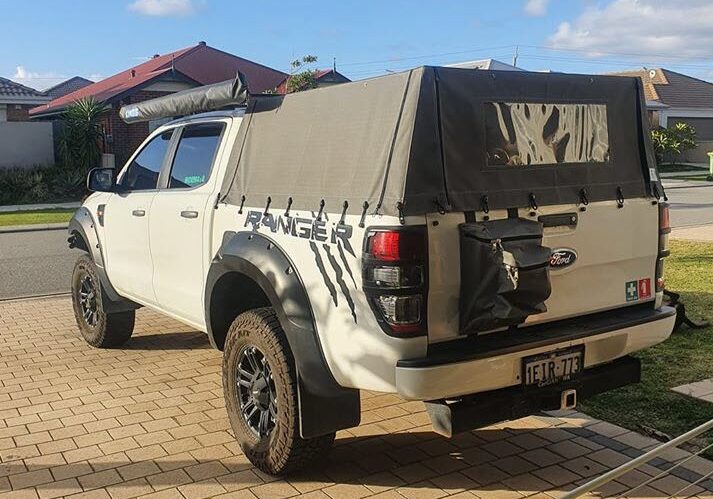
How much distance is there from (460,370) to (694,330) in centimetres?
424

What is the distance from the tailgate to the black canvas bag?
1.4 inches

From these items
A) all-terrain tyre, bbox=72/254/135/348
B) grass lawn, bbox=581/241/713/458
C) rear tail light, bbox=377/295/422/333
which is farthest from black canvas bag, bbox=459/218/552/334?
all-terrain tyre, bbox=72/254/135/348

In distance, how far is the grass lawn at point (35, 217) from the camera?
57.2ft

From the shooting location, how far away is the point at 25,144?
82.2 feet

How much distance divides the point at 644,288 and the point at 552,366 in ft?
2.99

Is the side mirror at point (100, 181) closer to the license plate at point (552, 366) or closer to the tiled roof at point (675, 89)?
the license plate at point (552, 366)

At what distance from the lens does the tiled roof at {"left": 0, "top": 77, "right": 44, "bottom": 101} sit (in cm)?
2983

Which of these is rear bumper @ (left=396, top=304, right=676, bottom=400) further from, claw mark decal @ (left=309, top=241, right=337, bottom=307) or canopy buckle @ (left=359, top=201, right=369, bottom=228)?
canopy buckle @ (left=359, top=201, right=369, bottom=228)

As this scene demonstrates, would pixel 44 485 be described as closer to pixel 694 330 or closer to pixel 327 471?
pixel 327 471

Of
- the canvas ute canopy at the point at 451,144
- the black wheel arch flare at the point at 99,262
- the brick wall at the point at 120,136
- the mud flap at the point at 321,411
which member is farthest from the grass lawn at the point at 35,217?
the mud flap at the point at 321,411

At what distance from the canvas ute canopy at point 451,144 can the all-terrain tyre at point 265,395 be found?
718mm

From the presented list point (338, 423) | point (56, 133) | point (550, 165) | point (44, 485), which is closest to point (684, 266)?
point (550, 165)

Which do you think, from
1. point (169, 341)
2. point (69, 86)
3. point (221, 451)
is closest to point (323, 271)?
point (221, 451)

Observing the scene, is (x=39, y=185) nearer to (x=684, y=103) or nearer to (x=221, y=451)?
(x=221, y=451)
